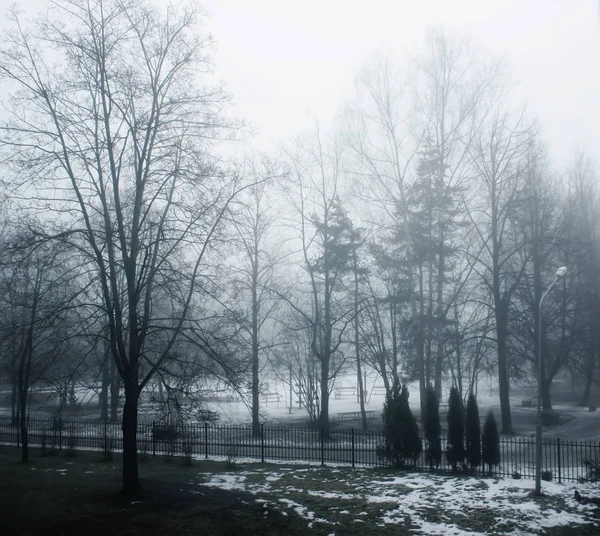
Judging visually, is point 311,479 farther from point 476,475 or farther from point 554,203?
point 554,203

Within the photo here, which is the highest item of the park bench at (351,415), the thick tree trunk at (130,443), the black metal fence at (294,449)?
the thick tree trunk at (130,443)

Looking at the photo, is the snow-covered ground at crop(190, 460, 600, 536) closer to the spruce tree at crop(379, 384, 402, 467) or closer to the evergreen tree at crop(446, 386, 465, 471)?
the evergreen tree at crop(446, 386, 465, 471)

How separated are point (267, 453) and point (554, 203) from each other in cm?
2053

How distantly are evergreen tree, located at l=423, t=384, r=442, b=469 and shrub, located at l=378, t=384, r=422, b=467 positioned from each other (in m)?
0.34

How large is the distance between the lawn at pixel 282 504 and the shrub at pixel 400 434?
1.19 m

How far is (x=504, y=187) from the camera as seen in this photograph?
90.0 feet

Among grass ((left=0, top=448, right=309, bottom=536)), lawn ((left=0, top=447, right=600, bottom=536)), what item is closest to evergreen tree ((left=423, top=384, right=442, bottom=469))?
lawn ((left=0, top=447, right=600, bottom=536))

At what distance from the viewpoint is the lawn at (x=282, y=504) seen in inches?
433

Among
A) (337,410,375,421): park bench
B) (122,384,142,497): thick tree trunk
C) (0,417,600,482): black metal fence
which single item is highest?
(122,384,142,497): thick tree trunk

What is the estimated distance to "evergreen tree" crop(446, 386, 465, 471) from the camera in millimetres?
17953

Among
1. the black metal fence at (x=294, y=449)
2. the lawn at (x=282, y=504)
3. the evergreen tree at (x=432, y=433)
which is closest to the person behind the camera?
the lawn at (x=282, y=504)

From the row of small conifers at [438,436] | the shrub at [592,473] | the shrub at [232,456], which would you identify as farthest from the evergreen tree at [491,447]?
the shrub at [232,456]

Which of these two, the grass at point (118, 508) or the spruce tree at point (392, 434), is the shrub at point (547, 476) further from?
the grass at point (118, 508)

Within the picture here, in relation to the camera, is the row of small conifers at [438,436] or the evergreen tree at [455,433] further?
the evergreen tree at [455,433]
